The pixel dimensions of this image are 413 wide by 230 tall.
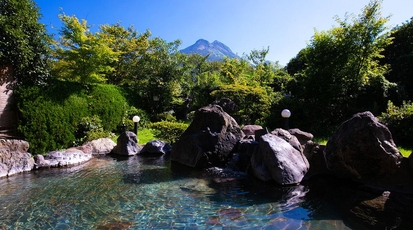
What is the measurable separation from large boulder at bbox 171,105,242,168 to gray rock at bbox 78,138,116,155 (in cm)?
309

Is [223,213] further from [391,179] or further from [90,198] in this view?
[391,179]

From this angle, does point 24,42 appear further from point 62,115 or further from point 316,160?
point 316,160

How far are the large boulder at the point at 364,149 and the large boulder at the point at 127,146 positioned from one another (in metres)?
7.21

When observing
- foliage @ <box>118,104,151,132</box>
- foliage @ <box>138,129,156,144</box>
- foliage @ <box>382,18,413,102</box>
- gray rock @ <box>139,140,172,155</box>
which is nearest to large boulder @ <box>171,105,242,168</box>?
gray rock @ <box>139,140,172,155</box>

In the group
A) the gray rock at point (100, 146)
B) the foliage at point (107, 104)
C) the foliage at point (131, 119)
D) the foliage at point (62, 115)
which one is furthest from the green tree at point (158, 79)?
the gray rock at point (100, 146)

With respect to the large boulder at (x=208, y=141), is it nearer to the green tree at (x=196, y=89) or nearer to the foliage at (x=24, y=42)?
the foliage at (x=24, y=42)

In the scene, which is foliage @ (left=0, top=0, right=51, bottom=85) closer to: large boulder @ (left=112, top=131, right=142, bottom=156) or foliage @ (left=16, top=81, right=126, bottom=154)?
foliage @ (left=16, top=81, right=126, bottom=154)

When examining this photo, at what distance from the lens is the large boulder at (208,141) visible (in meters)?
8.48

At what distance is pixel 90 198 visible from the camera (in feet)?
18.1

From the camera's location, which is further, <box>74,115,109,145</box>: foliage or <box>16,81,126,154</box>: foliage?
<box>74,115,109,145</box>: foliage

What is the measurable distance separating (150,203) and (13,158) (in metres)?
4.97

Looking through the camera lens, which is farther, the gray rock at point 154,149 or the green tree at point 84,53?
the green tree at point 84,53

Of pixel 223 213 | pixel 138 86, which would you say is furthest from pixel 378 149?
pixel 138 86

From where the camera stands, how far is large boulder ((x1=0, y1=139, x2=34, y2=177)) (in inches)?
285
